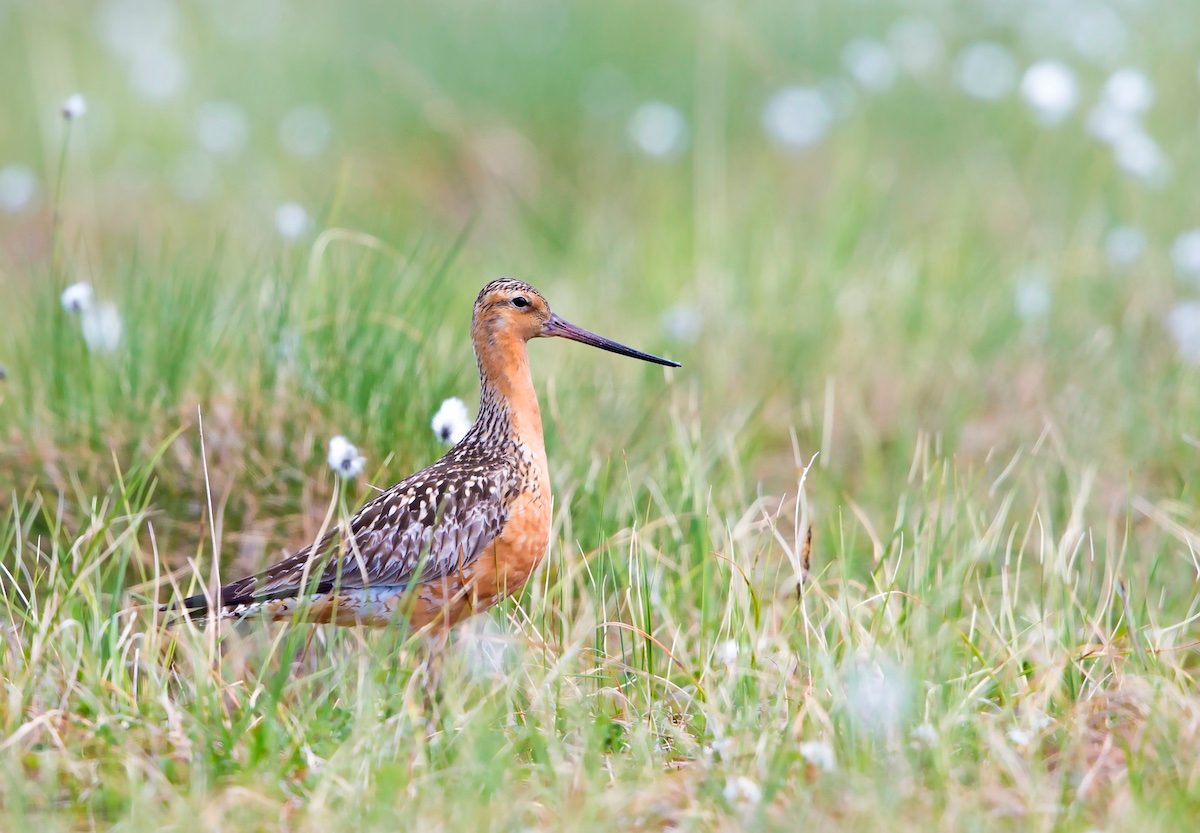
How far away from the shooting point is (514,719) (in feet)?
12.7

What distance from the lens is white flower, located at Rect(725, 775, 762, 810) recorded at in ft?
10.8

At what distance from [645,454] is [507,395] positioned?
1036mm

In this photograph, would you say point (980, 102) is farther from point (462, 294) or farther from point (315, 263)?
point (315, 263)

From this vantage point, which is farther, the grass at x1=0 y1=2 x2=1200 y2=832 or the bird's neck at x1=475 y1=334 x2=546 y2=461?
the bird's neck at x1=475 y1=334 x2=546 y2=461

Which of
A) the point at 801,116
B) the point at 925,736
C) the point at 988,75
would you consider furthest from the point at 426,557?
the point at 988,75

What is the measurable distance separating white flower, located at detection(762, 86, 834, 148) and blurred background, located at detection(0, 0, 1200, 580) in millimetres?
28

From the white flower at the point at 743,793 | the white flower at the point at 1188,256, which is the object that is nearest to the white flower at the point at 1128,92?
the white flower at the point at 1188,256

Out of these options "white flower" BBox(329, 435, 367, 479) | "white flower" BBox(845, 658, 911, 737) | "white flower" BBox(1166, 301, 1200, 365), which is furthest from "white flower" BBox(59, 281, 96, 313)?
"white flower" BBox(1166, 301, 1200, 365)

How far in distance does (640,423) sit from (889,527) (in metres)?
0.91

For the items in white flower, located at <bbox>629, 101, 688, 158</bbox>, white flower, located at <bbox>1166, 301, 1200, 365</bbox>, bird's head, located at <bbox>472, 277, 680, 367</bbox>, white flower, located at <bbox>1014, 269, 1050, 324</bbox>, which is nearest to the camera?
bird's head, located at <bbox>472, 277, 680, 367</bbox>

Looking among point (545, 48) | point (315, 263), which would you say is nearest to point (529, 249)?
point (545, 48)

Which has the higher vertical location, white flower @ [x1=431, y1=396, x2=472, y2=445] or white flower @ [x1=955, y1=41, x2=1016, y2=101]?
white flower @ [x1=955, y1=41, x2=1016, y2=101]

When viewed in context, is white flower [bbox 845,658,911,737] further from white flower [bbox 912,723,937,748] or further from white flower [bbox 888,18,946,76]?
white flower [bbox 888,18,946,76]

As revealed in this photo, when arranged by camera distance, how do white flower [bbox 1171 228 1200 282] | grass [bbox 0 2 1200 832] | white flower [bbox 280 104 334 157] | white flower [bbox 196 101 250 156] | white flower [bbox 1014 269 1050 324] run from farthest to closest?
white flower [bbox 280 104 334 157] → white flower [bbox 196 101 250 156] → white flower [bbox 1171 228 1200 282] → white flower [bbox 1014 269 1050 324] → grass [bbox 0 2 1200 832]
